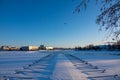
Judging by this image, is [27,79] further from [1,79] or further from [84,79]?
[84,79]

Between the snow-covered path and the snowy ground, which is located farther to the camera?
the snowy ground

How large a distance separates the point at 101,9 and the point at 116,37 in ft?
3.85

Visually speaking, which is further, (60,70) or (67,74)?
(60,70)

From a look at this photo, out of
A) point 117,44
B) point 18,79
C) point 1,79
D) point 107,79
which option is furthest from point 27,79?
point 117,44

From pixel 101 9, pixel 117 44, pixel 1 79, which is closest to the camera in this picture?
pixel 101 9

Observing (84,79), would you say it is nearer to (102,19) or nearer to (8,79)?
(8,79)

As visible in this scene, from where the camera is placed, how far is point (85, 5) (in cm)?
657

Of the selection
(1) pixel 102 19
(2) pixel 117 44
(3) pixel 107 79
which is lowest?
(3) pixel 107 79

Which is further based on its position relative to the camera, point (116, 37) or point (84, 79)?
point (84, 79)

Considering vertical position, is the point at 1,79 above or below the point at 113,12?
below

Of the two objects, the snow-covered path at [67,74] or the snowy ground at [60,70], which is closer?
the snow-covered path at [67,74]

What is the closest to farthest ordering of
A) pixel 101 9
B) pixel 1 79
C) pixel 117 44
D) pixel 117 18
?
pixel 101 9, pixel 117 18, pixel 117 44, pixel 1 79

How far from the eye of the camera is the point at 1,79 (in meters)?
11.8

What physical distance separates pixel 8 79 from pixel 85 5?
22.9ft
